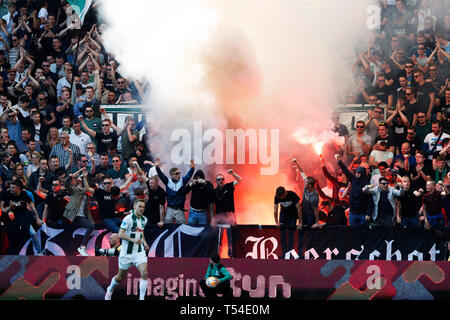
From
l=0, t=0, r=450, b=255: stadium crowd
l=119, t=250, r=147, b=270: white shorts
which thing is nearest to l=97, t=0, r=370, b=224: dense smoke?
l=0, t=0, r=450, b=255: stadium crowd

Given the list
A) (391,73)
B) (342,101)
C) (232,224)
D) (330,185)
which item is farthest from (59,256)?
(391,73)

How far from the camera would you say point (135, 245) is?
9.55m

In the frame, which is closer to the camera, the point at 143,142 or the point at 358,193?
the point at 358,193

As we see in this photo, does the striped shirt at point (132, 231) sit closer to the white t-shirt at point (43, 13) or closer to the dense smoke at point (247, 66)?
the dense smoke at point (247, 66)

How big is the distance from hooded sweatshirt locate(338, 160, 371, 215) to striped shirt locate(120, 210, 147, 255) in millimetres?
3496

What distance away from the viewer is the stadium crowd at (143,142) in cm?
1045

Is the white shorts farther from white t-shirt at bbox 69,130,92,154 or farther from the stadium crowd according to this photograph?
white t-shirt at bbox 69,130,92,154

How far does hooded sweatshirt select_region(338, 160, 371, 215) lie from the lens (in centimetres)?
1045

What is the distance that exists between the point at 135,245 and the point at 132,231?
215mm

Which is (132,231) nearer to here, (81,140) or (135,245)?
(135,245)

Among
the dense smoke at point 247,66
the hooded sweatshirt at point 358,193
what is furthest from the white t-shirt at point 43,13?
the hooded sweatshirt at point 358,193

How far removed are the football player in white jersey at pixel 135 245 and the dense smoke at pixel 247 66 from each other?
8.95ft

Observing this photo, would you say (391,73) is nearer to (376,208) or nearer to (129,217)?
(376,208)

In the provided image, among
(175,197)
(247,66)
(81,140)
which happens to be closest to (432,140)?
(247,66)
